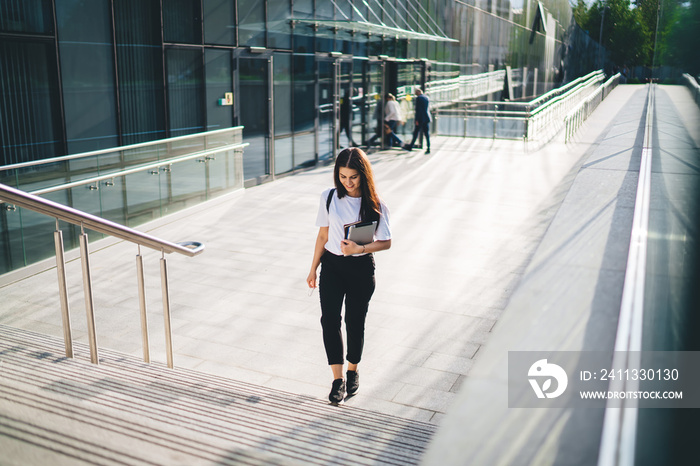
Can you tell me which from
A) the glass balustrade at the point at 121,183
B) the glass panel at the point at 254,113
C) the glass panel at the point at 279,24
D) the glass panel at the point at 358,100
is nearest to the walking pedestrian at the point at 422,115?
the glass panel at the point at 358,100

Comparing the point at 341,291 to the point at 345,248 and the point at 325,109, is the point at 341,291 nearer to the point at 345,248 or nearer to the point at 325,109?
the point at 345,248

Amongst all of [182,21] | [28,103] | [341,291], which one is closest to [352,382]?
[341,291]

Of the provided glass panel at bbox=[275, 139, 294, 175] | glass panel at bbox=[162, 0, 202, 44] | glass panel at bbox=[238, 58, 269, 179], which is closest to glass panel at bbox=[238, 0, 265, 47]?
glass panel at bbox=[238, 58, 269, 179]

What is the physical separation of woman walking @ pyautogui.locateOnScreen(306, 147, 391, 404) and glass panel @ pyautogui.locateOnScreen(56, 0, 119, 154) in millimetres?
5991

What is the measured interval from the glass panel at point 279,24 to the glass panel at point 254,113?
655 millimetres

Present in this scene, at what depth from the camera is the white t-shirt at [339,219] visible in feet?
14.0

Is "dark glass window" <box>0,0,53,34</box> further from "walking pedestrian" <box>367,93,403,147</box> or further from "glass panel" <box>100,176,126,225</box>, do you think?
"walking pedestrian" <box>367,93,403,147</box>

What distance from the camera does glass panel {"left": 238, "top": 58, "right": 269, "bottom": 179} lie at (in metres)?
12.9

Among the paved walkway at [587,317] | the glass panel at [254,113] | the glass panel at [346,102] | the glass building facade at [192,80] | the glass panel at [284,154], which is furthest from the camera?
the glass panel at [346,102]

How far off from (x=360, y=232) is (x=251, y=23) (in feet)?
32.5

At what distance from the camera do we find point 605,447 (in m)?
1.92

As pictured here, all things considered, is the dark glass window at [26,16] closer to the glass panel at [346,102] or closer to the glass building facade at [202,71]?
the glass building facade at [202,71]

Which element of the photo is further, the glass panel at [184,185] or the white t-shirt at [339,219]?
the glass panel at [184,185]

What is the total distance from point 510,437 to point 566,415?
0.24 metres
